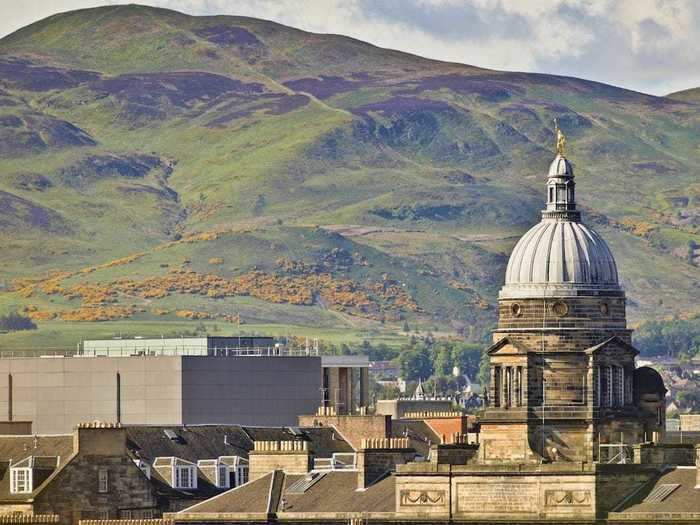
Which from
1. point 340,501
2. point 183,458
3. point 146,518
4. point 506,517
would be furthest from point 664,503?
point 183,458

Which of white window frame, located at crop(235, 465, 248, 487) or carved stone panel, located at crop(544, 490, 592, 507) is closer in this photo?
carved stone panel, located at crop(544, 490, 592, 507)

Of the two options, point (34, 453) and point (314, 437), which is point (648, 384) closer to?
point (34, 453)

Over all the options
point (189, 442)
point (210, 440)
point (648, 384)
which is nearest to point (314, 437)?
point (210, 440)

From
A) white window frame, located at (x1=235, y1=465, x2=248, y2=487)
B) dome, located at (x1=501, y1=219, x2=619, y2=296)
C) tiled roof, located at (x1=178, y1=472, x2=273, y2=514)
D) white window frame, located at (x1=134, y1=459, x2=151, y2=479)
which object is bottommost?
tiled roof, located at (x1=178, y1=472, x2=273, y2=514)

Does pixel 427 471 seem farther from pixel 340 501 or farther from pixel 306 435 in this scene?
pixel 306 435

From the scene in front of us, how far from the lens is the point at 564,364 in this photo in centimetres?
12081

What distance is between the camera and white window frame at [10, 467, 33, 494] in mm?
121688

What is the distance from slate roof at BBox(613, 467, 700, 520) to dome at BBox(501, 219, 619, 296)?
44.0 ft

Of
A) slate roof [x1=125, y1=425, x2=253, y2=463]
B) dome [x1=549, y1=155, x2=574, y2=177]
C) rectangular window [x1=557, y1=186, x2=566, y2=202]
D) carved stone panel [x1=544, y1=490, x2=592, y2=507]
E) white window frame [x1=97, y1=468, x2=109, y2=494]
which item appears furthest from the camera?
slate roof [x1=125, y1=425, x2=253, y2=463]

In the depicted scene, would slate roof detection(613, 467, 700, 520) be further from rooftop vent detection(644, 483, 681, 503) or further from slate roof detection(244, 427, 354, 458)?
slate roof detection(244, 427, 354, 458)

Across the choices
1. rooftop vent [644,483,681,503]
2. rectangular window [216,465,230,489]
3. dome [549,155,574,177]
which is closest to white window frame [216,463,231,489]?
rectangular window [216,465,230,489]

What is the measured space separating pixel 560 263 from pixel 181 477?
24151mm

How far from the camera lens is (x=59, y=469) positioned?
12275 cm

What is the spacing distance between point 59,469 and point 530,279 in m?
20.0
